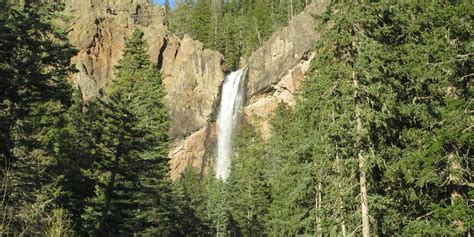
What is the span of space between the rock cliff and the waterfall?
111cm

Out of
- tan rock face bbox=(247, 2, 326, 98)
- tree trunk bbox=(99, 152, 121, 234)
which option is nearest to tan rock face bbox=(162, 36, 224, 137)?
tan rock face bbox=(247, 2, 326, 98)

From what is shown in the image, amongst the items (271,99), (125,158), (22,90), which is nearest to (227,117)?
(271,99)

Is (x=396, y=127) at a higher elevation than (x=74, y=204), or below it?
higher

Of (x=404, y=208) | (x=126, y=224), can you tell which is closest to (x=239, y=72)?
(x=126, y=224)

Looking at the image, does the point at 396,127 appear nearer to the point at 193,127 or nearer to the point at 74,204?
the point at 74,204

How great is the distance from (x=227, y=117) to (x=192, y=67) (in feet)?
27.8

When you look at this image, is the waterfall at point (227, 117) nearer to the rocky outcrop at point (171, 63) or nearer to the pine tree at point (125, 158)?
the rocky outcrop at point (171, 63)

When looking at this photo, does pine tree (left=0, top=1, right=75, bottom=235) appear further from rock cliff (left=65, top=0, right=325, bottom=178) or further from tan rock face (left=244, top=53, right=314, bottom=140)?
tan rock face (left=244, top=53, right=314, bottom=140)

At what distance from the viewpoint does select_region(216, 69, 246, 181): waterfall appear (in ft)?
216

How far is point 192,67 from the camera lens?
68.3 m

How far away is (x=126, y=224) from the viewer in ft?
78.6

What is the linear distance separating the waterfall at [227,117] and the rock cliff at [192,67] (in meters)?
1.11

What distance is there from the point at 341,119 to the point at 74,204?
1380 cm

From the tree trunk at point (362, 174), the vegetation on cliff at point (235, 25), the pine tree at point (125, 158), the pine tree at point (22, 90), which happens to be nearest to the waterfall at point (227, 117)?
the vegetation on cliff at point (235, 25)
